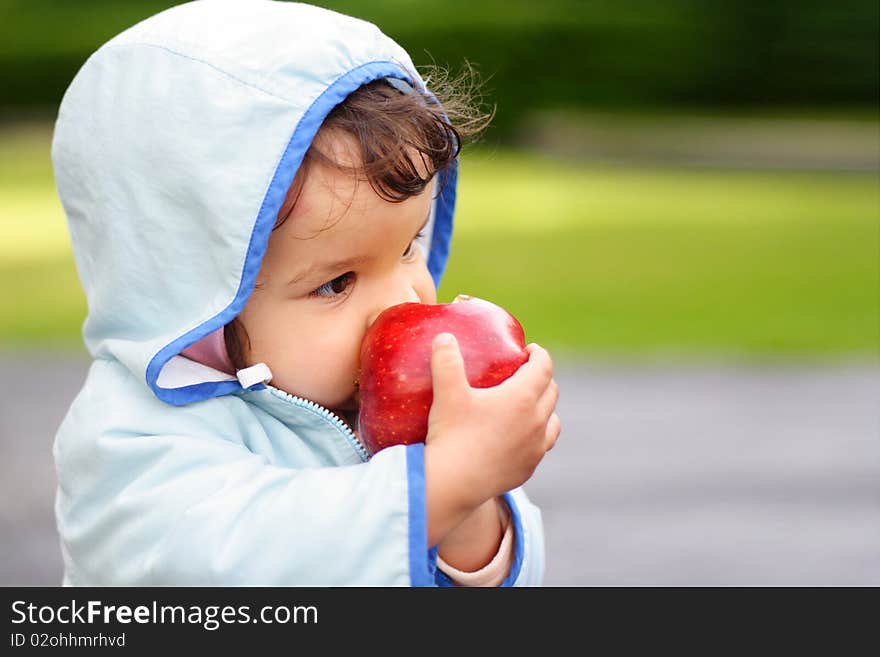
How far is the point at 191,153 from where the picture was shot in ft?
6.30

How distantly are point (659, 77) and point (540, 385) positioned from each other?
67.4 ft

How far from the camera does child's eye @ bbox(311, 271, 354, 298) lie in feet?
6.60

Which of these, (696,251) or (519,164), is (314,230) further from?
(519,164)

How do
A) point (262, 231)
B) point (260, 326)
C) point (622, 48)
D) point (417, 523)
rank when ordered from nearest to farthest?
point (417, 523) → point (262, 231) → point (260, 326) → point (622, 48)

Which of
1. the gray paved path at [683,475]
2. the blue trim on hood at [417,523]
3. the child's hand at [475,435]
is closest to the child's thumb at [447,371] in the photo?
the child's hand at [475,435]

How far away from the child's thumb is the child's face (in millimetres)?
192

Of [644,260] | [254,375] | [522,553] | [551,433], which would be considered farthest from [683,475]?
[644,260]

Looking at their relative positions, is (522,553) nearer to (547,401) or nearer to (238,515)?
(547,401)

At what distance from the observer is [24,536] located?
196 inches

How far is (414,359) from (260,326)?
27 cm

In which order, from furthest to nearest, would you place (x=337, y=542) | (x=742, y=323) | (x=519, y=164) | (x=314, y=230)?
(x=519, y=164)
(x=742, y=323)
(x=314, y=230)
(x=337, y=542)

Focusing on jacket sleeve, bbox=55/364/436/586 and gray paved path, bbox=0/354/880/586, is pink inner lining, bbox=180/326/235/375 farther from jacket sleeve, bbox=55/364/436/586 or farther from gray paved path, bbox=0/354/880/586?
gray paved path, bbox=0/354/880/586

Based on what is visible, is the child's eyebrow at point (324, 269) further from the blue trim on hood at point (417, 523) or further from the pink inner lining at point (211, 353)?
the blue trim on hood at point (417, 523)

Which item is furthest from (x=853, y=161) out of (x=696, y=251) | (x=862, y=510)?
(x=862, y=510)
